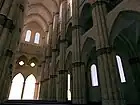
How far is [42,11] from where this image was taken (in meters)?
25.0

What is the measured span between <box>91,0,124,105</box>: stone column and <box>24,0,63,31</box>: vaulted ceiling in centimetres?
1368

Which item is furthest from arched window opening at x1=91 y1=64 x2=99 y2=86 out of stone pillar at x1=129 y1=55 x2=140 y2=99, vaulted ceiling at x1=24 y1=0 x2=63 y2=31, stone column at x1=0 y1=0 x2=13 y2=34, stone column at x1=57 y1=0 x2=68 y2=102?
vaulted ceiling at x1=24 y1=0 x2=63 y2=31

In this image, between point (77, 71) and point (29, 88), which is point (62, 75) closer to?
point (77, 71)

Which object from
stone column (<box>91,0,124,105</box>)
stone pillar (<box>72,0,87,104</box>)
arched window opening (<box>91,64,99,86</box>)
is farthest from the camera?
arched window opening (<box>91,64,99,86</box>)

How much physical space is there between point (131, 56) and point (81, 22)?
674cm

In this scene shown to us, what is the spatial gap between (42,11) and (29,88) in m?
14.8

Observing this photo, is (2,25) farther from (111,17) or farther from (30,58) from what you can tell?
(30,58)

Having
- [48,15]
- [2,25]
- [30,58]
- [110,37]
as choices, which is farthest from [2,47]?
[48,15]

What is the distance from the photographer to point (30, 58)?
2247 cm

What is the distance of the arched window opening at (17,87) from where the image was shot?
19.8 m

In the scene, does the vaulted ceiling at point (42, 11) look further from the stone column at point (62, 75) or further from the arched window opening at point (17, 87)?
the arched window opening at point (17, 87)

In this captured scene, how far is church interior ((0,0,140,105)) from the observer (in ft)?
26.7

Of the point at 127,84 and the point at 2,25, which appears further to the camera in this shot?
the point at 127,84

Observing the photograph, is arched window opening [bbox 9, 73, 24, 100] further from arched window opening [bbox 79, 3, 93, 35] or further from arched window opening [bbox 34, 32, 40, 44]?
arched window opening [bbox 79, 3, 93, 35]
